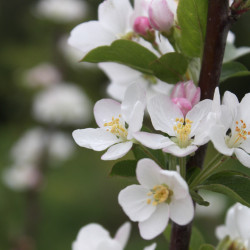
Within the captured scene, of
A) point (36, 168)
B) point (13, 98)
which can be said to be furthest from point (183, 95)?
point (13, 98)

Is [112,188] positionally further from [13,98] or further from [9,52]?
[9,52]

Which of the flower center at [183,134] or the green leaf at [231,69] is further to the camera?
the green leaf at [231,69]

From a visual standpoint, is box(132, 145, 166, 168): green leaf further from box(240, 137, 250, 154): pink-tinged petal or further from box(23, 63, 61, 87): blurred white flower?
box(23, 63, 61, 87): blurred white flower

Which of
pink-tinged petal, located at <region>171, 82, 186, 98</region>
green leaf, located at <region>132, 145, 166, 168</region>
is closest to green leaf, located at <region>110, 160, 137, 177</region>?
green leaf, located at <region>132, 145, 166, 168</region>

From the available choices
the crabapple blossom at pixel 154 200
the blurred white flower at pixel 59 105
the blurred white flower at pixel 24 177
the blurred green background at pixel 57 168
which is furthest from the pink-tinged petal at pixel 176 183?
the blurred white flower at pixel 59 105

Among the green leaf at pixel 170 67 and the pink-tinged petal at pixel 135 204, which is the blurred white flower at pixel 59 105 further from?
the pink-tinged petal at pixel 135 204

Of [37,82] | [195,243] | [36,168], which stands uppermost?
[195,243]
